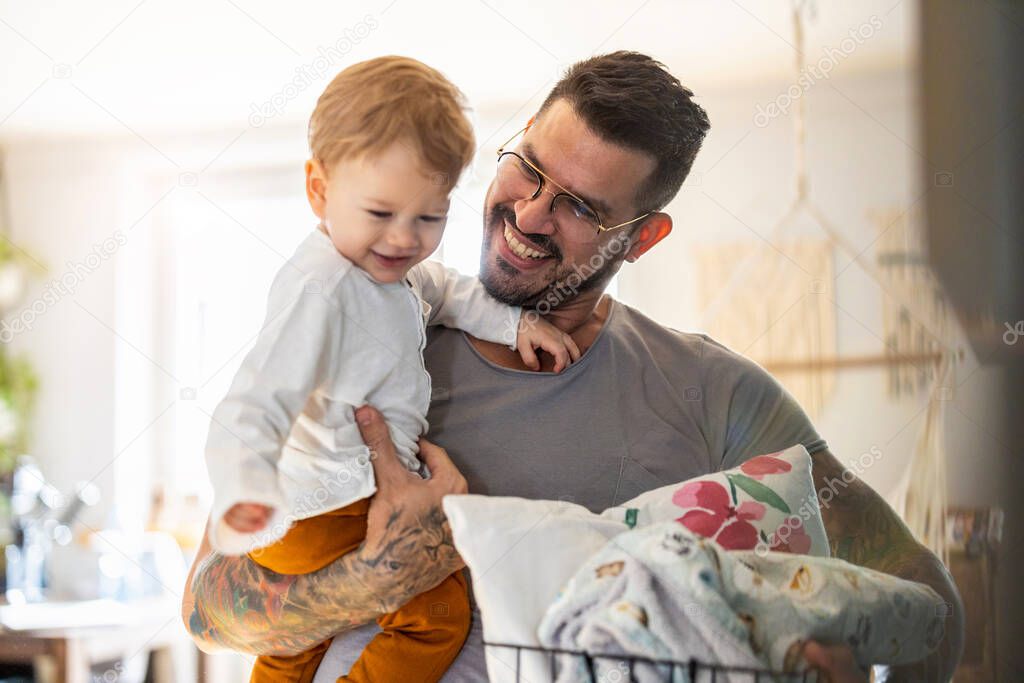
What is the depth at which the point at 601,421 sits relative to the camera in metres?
0.95

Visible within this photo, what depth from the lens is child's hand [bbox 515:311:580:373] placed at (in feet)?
3.12

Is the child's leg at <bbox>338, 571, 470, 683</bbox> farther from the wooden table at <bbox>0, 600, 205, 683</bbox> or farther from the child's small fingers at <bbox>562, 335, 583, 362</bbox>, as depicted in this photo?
the wooden table at <bbox>0, 600, 205, 683</bbox>

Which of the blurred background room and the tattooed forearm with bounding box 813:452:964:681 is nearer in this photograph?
the tattooed forearm with bounding box 813:452:964:681

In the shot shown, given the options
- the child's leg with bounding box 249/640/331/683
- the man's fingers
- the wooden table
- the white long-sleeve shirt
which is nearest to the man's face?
the white long-sleeve shirt

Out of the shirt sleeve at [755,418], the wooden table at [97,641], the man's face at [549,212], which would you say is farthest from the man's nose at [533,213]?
the wooden table at [97,641]

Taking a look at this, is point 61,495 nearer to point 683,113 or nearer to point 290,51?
point 290,51

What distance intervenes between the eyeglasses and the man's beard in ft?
0.07

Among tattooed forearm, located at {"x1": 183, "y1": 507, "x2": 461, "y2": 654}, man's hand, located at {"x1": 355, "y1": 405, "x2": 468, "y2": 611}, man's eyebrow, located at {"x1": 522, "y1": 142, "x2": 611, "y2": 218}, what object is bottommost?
tattooed forearm, located at {"x1": 183, "y1": 507, "x2": 461, "y2": 654}

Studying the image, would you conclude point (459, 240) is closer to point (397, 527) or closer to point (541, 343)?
point (541, 343)

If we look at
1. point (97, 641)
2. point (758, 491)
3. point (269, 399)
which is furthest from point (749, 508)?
point (97, 641)

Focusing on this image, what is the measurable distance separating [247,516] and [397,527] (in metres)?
0.16

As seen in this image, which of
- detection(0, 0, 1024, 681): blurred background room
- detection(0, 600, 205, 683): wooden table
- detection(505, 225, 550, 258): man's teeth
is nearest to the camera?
detection(505, 225, 550, 258): man's teeth

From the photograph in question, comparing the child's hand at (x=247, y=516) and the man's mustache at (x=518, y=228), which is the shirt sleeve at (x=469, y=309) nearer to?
the man's mustache at (x=518, y=228)

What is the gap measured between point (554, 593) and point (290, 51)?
1.15 metres
